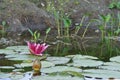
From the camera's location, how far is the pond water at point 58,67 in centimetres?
401

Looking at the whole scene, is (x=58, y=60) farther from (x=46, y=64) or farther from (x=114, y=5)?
(x=114, y=5)

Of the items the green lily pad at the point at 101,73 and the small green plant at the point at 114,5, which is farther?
the small green plant at the point at 114,5

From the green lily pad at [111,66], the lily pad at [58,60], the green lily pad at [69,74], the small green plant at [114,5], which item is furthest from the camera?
the small green plant at [114,5]

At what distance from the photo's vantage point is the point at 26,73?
4219mm

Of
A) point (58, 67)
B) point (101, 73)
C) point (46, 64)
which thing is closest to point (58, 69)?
point (58, 67)

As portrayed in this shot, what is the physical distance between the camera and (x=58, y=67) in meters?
4.39

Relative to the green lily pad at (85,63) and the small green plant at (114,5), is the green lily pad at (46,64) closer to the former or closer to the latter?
the green lily pad at (85,63)

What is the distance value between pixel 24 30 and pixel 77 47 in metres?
2.18

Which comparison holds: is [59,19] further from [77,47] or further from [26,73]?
[26,73]

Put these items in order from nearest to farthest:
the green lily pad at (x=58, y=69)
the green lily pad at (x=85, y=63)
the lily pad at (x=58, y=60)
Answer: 1. the green lily pad at (x=58, y=69)
2. the green lily pad at (x=85, y=63)
3. the lily pad at (x=58, y=60)

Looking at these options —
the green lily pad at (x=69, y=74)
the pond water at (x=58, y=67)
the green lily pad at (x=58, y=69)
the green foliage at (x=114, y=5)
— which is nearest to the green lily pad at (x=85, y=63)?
the pond water at (x=58, y=67)

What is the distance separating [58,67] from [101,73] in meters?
0.50

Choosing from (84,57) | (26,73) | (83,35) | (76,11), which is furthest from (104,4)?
(26,73)

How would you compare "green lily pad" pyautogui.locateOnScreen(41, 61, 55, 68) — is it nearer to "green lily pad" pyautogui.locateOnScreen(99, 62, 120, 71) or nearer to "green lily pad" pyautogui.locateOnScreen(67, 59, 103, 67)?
"green lily pad" pyautogui.locateOnScreen(67, 59, 103, 67)
